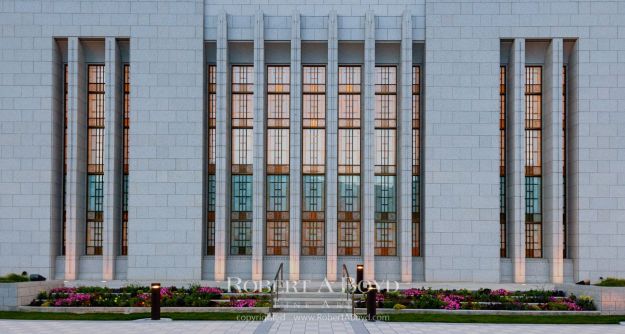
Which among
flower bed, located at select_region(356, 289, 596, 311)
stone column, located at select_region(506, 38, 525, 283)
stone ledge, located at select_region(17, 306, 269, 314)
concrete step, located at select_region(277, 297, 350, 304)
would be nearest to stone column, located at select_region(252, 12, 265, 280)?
concrete step, located at select_region(277, 297, 350, 304)

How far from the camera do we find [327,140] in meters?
32.1

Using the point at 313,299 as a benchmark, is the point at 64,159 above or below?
above

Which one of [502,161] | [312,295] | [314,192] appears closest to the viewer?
[312,295]

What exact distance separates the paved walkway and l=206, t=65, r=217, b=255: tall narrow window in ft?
37.8

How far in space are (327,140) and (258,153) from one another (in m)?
3.07

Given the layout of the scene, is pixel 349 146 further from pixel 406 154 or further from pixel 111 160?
pixel 111 160

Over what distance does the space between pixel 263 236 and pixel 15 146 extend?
1152 cm

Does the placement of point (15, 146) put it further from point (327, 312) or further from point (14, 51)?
point (327, 312)

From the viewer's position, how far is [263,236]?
32188 millimetres

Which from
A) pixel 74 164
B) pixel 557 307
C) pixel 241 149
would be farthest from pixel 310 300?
pixel 74 164

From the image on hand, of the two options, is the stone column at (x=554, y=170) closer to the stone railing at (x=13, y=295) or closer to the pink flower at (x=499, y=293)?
the pink flower at (x=499, y=293)

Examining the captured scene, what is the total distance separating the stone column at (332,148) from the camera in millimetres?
31781

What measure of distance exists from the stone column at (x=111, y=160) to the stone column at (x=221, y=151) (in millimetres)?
4485

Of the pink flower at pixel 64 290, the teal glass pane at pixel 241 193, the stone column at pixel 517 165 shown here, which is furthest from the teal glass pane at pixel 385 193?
the pink flower at pixel 64 290
